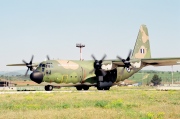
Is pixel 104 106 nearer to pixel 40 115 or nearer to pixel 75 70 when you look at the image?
pixel 40 115

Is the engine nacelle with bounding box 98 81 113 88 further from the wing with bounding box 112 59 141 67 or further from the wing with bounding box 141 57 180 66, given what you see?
the wing with bounding box 141 57 180 66

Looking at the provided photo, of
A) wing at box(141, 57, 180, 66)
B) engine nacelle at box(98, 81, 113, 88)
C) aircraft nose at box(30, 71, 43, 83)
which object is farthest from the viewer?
engine nacelle at box(98, 81, 113, 88)

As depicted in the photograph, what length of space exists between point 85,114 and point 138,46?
4332 cm

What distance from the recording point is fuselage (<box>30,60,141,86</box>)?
49.4 meters

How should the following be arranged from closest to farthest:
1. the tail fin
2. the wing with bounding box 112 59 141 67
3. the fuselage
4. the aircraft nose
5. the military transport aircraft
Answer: the aircraft nose → the fuselage → the military transport aircraft → the wing with bounding box 112 59 141 67 → the tail fin

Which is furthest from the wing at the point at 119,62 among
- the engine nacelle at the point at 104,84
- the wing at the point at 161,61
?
the engine nacelle at the point at 104,84

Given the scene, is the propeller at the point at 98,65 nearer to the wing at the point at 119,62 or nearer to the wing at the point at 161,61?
the wing at the point at 119,62

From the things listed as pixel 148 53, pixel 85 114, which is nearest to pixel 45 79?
pixel 148 53

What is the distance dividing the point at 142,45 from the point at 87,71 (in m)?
14.0

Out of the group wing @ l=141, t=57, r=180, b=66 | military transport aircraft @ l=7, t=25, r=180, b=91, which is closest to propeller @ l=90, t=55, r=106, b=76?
military transport aircraft @ l=7, t=25, r=180, b=91

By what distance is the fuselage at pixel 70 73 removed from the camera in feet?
162

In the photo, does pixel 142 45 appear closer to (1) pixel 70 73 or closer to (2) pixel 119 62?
(2) pixel 119 62

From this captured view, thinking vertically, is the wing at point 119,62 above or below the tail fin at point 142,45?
below

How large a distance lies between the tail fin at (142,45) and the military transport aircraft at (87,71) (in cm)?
488
